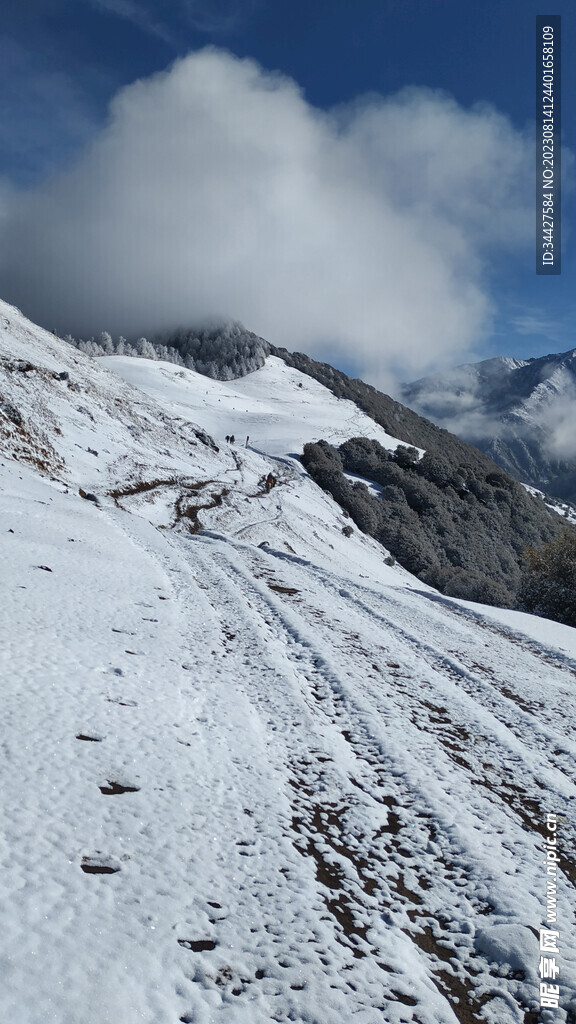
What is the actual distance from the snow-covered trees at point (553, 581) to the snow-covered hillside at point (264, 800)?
1002cm

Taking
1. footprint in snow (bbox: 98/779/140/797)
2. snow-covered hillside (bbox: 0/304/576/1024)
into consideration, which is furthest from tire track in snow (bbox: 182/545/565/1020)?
footprint in snow (bbox: 98/779/140/797)

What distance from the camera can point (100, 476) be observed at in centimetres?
3747

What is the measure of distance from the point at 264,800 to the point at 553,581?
96.8 feet

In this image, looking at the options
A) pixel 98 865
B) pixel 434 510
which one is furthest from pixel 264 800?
pixel 434 510

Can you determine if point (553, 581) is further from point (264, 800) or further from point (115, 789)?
point (115, 789)

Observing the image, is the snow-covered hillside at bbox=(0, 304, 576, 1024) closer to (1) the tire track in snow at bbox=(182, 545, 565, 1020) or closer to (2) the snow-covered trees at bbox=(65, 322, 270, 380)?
(1) the tire track in snow at bbox=(182, 545, 565, 1020)

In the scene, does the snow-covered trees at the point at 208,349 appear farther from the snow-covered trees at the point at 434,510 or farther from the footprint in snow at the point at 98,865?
the footprint in snow at the point at 98,865

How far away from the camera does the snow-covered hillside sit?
16.4ft

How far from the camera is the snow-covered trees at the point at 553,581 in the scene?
3080 cm

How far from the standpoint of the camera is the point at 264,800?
795 cm

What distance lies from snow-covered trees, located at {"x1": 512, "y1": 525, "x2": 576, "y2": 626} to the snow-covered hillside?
1002 cm

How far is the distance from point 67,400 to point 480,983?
4748 centimetres

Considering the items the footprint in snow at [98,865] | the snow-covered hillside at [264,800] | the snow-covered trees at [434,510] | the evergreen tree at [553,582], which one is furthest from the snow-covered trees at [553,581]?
the footprint in snow at [98,865]

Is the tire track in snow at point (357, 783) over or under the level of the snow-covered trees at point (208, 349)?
under
